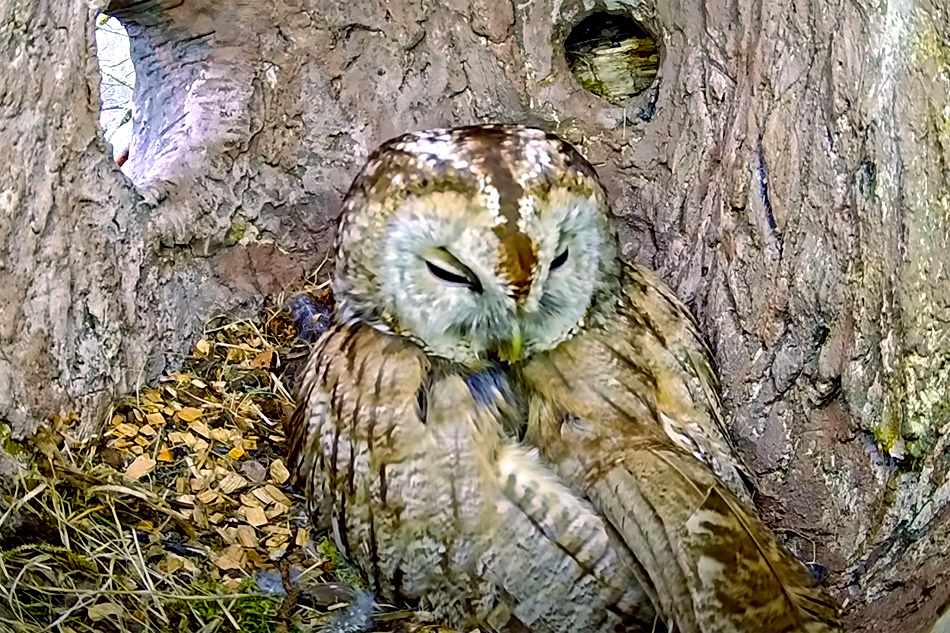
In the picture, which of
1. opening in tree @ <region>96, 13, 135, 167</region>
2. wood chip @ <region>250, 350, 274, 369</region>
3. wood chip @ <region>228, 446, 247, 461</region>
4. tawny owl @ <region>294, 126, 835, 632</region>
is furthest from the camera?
opening in tree @ <region>96, 13, 135, 167</region>

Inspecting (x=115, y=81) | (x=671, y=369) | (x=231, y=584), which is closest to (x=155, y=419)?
(x=231, y=584)

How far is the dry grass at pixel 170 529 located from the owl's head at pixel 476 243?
0.47m

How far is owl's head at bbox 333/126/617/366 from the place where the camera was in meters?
1.95

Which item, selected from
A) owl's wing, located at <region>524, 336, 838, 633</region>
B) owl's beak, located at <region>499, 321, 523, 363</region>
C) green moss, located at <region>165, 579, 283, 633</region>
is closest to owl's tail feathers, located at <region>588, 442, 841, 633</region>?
owl's wing, located at <region>524, 336, 838, 633</region>

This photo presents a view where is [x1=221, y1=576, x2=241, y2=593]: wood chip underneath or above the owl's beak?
underneath

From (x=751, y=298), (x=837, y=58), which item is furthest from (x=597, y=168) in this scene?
(x=837, y=58)

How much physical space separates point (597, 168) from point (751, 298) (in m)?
0.57

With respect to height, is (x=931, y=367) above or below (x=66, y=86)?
below

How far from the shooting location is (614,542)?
2.00 meters

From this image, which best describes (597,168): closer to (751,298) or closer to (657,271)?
(657,271)

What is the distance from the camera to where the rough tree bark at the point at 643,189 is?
1.98 meters

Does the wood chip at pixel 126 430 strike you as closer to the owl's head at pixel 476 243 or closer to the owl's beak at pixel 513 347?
the owl's head at pixel 476 243

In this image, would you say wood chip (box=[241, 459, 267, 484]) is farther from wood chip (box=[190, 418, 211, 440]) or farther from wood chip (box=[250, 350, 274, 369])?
wood chip (box=[250, 350, 274, 369])

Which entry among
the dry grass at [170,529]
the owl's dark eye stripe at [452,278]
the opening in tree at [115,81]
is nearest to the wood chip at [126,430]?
the dry grass at [170,529]
